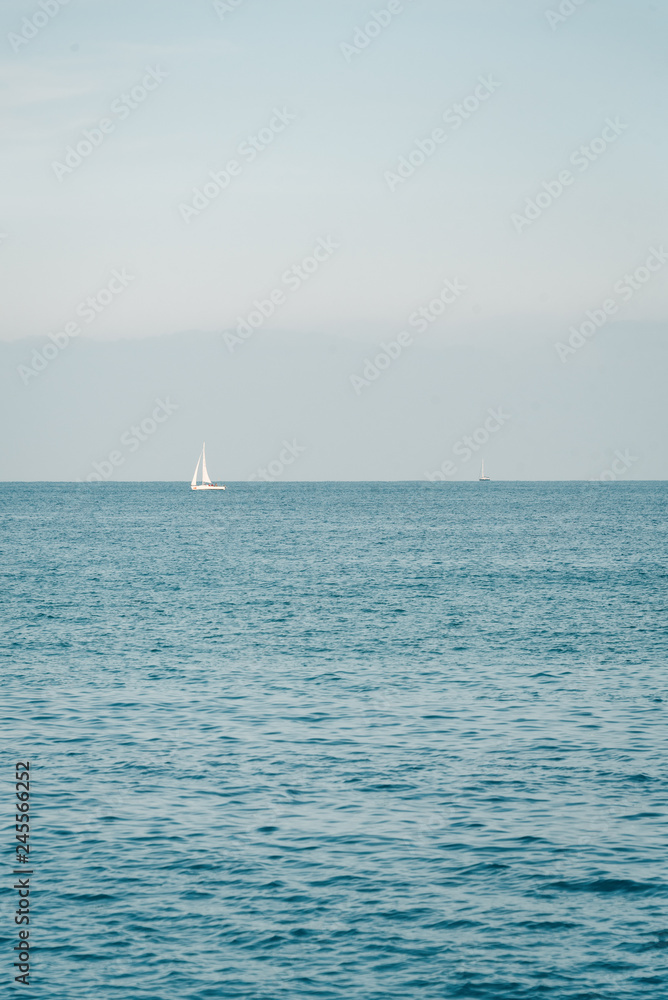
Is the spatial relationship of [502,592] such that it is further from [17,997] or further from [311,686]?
[17,997]

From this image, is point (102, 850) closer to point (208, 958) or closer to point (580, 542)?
point (208, 958)

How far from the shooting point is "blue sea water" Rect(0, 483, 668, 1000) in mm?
18500

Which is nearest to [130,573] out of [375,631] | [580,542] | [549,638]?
[375,631]

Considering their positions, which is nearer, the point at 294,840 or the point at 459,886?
the point at 459,886

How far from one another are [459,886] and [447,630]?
1342 inches

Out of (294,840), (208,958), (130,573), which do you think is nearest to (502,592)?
(130,573)

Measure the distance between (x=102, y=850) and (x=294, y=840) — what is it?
4.35 meters

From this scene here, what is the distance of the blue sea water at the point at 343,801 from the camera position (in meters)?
18.5

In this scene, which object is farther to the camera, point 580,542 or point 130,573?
point 580,542

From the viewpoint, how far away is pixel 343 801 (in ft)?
87.0

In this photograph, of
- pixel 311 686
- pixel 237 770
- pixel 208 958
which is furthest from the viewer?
pixel 311 686

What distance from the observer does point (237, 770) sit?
2912 cm

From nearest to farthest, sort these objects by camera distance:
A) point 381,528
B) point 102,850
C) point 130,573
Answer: point 102,850, point 130,573, point 381,528

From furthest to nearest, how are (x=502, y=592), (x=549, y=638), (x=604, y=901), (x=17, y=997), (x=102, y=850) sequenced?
(x=502, y=592)
(x=549, y=638)
(x=102, y=850)
(x=604, y=901)
(x=17, y=997)
